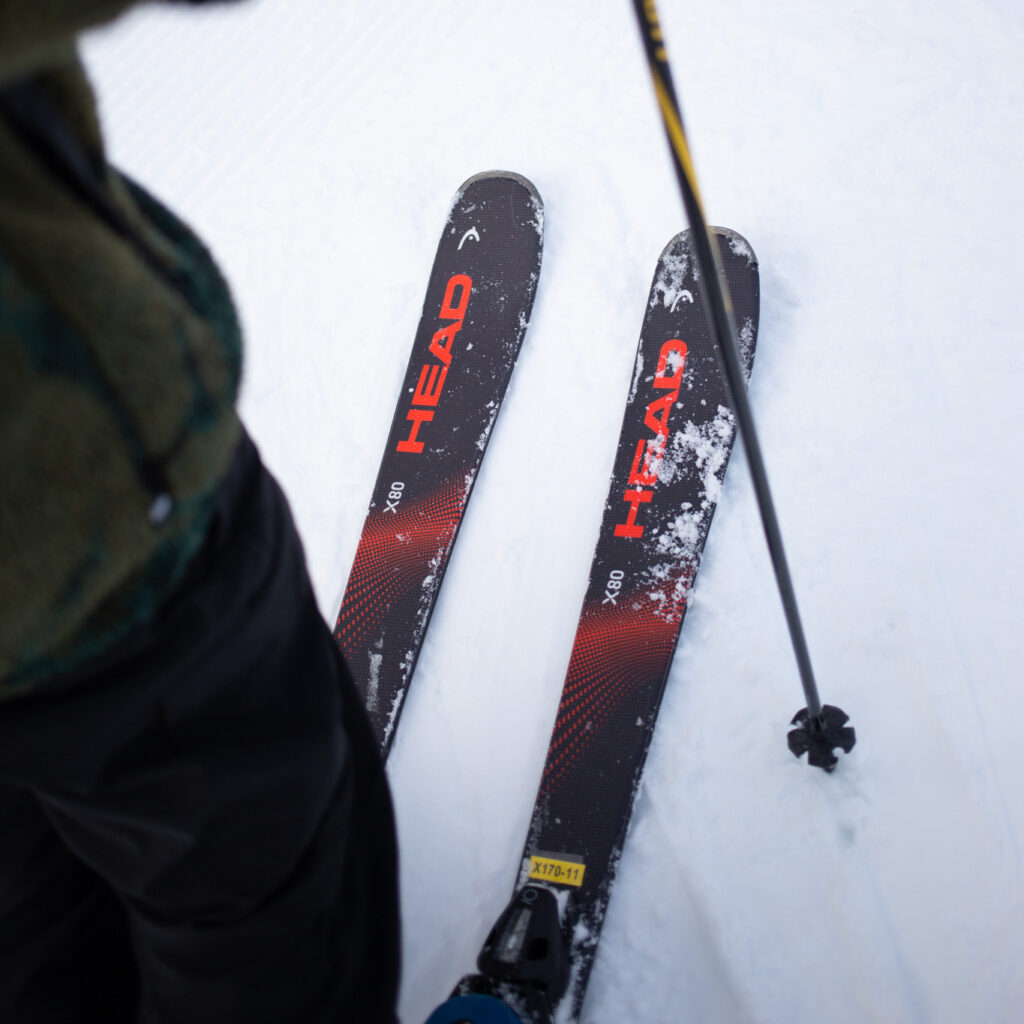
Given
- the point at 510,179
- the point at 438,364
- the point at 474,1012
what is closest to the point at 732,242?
the point at 510,179

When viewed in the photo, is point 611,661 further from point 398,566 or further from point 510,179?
point 510,179

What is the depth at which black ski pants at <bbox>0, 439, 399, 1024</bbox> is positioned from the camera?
0.67 meters

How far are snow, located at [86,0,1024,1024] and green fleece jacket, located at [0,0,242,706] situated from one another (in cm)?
143

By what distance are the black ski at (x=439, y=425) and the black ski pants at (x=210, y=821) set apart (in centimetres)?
94

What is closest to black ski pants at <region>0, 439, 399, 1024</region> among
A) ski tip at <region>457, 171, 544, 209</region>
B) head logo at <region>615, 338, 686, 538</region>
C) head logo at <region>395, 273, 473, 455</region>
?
head logo at <region>615, 338, 686, 538</region>

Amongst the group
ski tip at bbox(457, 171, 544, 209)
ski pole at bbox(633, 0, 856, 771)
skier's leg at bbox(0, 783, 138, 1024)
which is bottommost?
skier's leg at bbox(0, 783, 138, 1024)

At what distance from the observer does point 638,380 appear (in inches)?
86.6

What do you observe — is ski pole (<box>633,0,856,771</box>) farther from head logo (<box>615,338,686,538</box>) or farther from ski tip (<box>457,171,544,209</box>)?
ski tip (<box>457,171,544,209</box>)

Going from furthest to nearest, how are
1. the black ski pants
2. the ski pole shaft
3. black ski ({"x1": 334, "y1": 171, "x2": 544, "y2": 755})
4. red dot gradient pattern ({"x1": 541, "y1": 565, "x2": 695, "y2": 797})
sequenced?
black ski ({"x1": 334, "y1": 171, "x2": 544, "y2": 755}) < red dot gradient pattern ({"x1": 541, "y1": 565, "x2": 695, "y2": 797}) < the ski pole shaft < the black ski pants

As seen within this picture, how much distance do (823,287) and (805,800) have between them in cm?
134

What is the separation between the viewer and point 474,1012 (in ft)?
4.41

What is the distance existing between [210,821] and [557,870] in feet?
3.75

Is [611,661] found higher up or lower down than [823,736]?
higher up

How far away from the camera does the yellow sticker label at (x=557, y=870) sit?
173 centimetres
